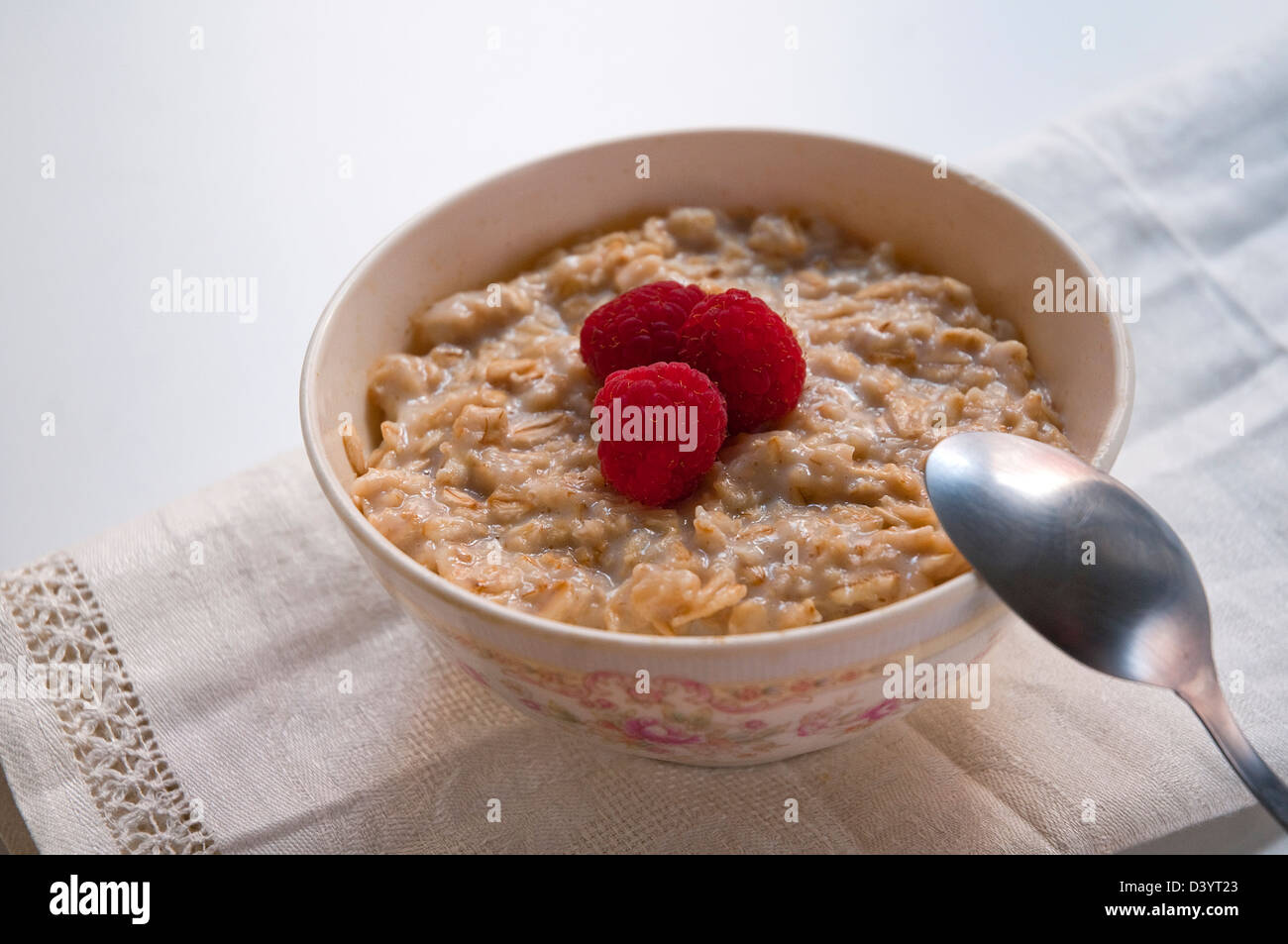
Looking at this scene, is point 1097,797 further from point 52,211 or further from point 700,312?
point 52,211

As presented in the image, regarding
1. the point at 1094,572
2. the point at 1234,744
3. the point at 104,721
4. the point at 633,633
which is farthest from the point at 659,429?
the point at 104,721

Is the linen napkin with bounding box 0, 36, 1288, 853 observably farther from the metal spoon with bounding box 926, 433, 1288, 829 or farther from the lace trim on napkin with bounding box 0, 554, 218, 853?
the metal spoon with bounding box 926, 433, 1288, 829

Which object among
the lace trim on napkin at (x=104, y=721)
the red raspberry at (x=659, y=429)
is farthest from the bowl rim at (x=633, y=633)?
the lace trim on napkin at (x=104, y=721)

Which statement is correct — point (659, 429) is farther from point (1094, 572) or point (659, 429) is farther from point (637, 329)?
point (1094, 572)

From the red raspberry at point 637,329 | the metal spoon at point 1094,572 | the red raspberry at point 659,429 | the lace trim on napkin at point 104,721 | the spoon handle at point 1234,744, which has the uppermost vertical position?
the red raspberry at point 637,329

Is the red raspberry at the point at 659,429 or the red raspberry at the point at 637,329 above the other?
the red raspberry at the point at 637,329

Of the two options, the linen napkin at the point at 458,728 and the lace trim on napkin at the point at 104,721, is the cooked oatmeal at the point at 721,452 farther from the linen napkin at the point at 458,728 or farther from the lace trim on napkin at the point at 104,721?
the lace trim on napkin at the point at 104,721

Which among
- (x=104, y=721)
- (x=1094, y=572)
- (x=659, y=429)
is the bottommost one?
(x=104, y=721)

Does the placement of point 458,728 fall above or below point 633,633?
below

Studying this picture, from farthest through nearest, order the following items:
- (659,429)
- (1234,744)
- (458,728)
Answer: (458,728), (659,429), (1234,744)
